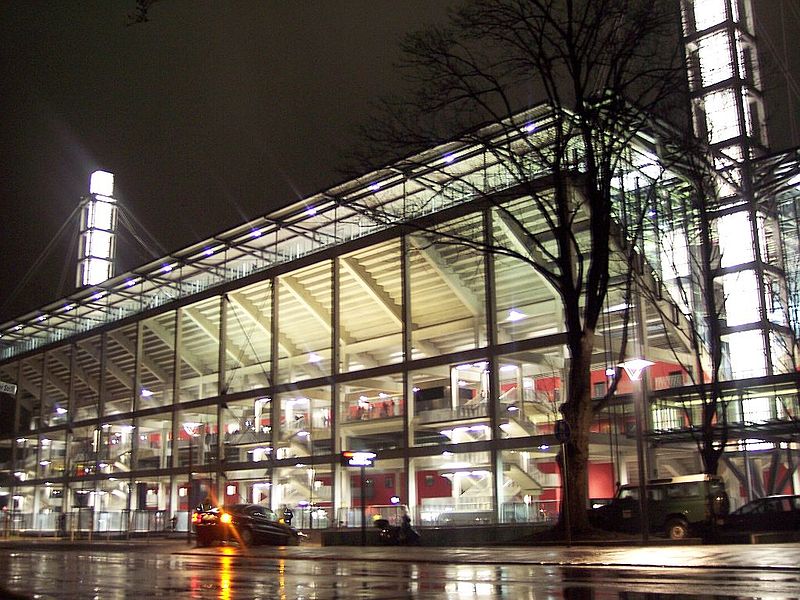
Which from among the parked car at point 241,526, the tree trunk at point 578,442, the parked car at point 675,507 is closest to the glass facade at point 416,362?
the tree trunk at point 578,442

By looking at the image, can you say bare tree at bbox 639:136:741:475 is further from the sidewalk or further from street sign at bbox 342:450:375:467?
street sign at bbox 342:450:375:467

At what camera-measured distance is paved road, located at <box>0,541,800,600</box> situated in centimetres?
1084

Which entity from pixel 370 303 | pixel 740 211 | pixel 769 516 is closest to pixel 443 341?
pixel 370 303

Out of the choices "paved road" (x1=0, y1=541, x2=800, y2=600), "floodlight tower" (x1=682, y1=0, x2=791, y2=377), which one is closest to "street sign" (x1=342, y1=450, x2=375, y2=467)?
"paved road" (x1=0, y1=541, x2=800, y2=600)

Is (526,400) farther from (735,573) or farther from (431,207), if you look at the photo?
(735,573)

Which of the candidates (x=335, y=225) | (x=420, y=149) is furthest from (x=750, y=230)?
(x=420, y=149)

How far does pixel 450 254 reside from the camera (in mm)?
45781

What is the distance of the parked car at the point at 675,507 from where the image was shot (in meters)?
27.3

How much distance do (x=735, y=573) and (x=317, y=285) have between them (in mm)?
40584

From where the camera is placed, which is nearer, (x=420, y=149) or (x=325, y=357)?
(x=420, y=149)

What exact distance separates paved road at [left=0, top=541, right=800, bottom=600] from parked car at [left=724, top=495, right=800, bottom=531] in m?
8.07

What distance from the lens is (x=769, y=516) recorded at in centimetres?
2638

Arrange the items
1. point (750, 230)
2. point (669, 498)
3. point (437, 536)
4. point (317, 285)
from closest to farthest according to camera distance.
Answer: point (669, 498)
point (437, 536)
point (750, 230)
point (317, 285)

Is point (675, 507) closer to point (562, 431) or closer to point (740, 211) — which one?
point (562, 431)
